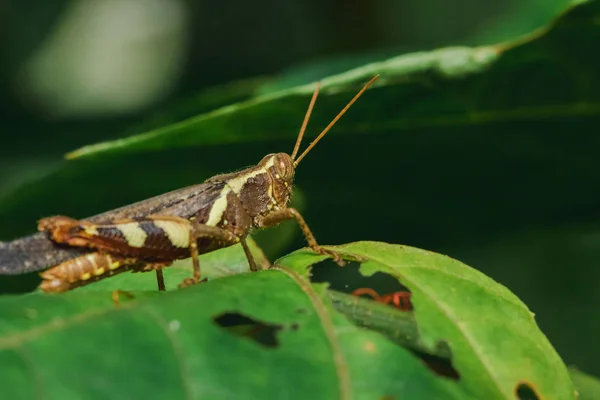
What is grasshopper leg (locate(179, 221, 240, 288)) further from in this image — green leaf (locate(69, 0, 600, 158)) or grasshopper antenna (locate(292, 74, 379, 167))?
grasshopper antenna (locate(292, 74, 379, 167))

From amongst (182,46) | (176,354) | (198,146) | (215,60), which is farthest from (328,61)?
(182,46)

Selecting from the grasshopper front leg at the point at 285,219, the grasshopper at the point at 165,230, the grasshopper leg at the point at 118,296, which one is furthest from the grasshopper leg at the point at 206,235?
the grasshopper leg at the point at 118,296

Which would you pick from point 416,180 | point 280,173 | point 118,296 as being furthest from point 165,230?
point 416,180

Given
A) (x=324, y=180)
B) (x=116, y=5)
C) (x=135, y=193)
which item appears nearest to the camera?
(x=135, y=193)

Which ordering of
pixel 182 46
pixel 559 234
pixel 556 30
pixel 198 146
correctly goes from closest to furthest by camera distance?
pixel 556 30
pixel 198 146
pixel 559 234
pixel 182 46

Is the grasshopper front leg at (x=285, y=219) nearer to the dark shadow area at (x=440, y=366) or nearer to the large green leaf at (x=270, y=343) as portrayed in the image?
the large green leaf at (x=270, y=343)

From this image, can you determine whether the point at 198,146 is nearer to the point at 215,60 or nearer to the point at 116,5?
the point at 215,60

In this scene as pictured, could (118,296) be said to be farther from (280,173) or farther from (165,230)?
(280,173)
